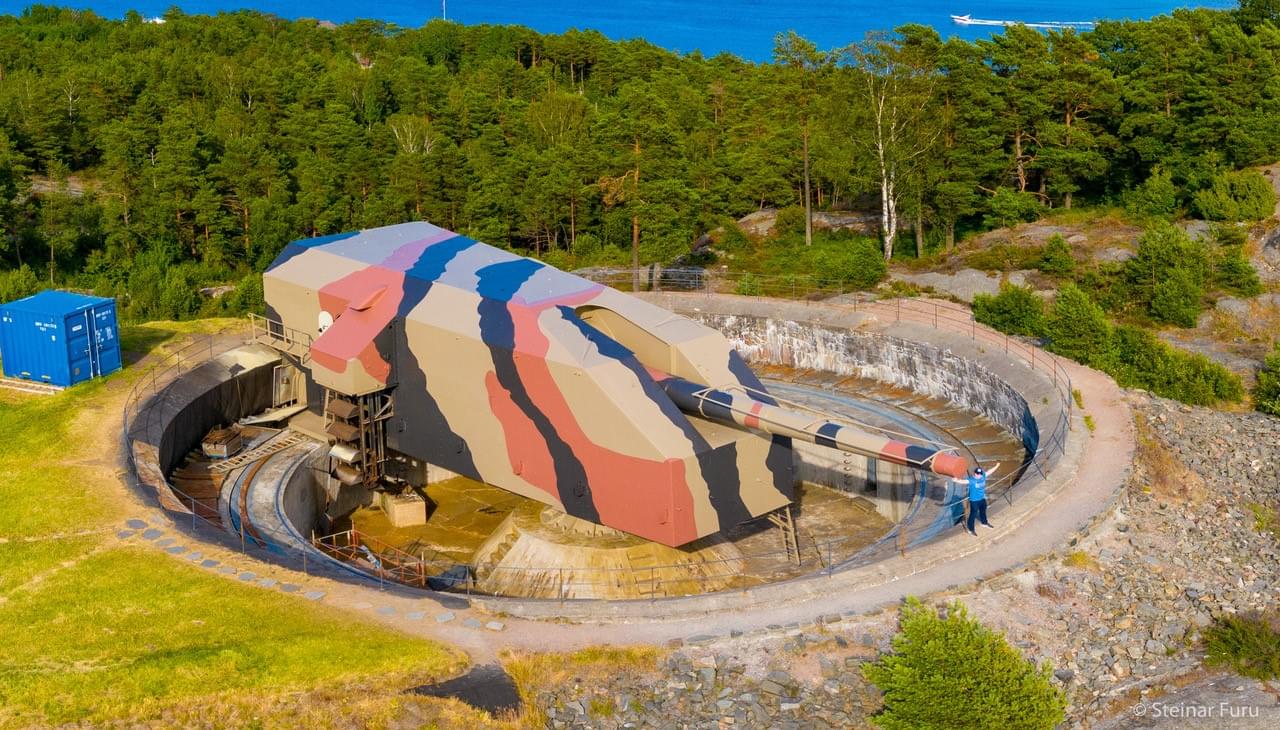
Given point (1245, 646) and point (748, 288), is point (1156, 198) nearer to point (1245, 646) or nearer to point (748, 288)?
point (748, 288)

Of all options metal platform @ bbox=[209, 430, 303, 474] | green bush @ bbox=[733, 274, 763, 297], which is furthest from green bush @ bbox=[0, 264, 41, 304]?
green bush @ bbox=[733, 274, 763, 297]

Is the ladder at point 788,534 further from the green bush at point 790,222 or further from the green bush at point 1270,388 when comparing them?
the green bush at point 790,222

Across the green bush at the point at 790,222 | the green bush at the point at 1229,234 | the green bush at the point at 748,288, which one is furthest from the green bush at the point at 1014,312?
the green bush at the point at 790,222

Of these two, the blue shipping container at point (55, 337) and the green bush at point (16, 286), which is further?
the green bush at point (16, 286)

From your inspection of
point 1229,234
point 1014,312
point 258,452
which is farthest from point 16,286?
point 1229,234

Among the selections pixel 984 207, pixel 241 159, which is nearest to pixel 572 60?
pixel 241 159

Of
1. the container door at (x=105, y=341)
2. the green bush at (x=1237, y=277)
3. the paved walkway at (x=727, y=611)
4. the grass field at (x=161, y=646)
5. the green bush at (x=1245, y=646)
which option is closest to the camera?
the grass field at (x=161, y=646)
